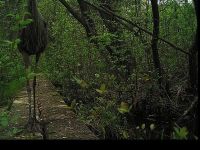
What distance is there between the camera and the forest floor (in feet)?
21.1

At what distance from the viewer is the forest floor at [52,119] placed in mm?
6438

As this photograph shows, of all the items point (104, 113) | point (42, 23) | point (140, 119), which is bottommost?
point (140, 119)

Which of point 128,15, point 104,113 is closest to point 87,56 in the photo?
point 128,15

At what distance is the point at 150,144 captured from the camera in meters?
2.05

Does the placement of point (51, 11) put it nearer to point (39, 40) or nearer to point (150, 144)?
point (39, 40)

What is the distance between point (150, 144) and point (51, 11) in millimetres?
13297

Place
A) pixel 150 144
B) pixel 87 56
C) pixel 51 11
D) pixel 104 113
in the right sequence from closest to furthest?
1. pixel 150 144
2. pixel 104 113
3. pixel 87 56
4. pixel 51 11

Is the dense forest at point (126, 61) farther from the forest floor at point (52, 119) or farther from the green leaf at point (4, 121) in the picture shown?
the green leaf at point (4, 121)

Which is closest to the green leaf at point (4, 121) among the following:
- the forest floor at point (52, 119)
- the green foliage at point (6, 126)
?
the green foliage at point (6, 126)

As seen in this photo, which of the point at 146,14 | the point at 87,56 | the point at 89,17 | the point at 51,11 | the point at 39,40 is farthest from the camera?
the point at 51,11

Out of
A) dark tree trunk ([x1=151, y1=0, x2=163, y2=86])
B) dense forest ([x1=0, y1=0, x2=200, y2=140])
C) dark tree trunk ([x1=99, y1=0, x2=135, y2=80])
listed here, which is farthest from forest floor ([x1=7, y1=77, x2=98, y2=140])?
dark tree trunk ([x1=151, y1=0, x2=163, y2=86])

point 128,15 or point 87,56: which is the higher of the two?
point 128,15

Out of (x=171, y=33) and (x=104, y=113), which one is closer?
→ (x=104, y=113)

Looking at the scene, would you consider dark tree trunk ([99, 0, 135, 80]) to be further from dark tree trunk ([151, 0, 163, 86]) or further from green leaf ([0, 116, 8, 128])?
green leaf ([0, 116, 8, 128])
